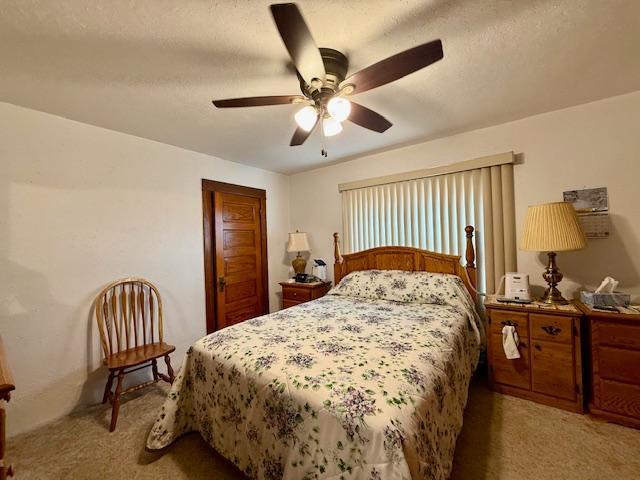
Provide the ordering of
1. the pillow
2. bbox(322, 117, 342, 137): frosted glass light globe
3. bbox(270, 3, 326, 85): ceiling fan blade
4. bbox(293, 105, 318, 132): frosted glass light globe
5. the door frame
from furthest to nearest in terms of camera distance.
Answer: the door frame, the pillow, bbox(322, 117, 342, 137): frosted glass light globe, bbox(293, 105, 318, 132): frosted glass light globe, bbox(270, 3, 326, 85): ceiling fan blade

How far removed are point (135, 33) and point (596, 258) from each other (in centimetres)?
337

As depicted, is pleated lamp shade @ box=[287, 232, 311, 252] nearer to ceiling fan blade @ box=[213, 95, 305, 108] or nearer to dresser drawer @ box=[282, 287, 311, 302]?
dresser drawer @ box=[282, 287, 311, 302]

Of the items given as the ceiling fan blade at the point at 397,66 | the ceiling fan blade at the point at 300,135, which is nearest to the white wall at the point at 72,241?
the ceiling fan blade at the point at 300,135

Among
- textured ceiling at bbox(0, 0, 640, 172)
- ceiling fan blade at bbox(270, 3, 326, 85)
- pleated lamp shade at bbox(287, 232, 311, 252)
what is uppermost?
textured ceiling at bbox(0, 0, 640, 172)

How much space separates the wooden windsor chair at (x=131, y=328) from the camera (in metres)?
2.11

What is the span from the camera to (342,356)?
1422 mm

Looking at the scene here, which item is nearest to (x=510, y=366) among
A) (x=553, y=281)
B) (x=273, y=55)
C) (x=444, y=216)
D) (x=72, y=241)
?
(x=553, y=281)

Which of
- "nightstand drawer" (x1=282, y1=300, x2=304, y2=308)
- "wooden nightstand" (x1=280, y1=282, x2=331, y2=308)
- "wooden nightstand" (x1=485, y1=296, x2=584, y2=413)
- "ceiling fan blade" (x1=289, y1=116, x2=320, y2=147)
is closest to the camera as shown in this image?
"ceiling fan blade" (x1=289, y1=116, x2=320, y2=147)

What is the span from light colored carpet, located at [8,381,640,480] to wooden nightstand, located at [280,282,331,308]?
1.79m

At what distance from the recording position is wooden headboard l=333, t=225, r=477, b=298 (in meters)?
2.59

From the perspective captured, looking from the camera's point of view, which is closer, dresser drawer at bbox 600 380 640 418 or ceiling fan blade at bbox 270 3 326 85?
ceiling fan blade at bbox 270 3 326 85

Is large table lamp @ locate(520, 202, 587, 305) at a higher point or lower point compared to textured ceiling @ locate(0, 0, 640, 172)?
lower

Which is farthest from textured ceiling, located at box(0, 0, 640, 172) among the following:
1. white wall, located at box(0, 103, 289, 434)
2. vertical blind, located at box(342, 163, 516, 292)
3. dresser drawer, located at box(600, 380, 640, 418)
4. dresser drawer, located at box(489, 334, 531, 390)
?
dresser drawer, located at box(600, 380, 640, 418)

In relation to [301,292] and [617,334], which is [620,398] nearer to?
[617,334]
